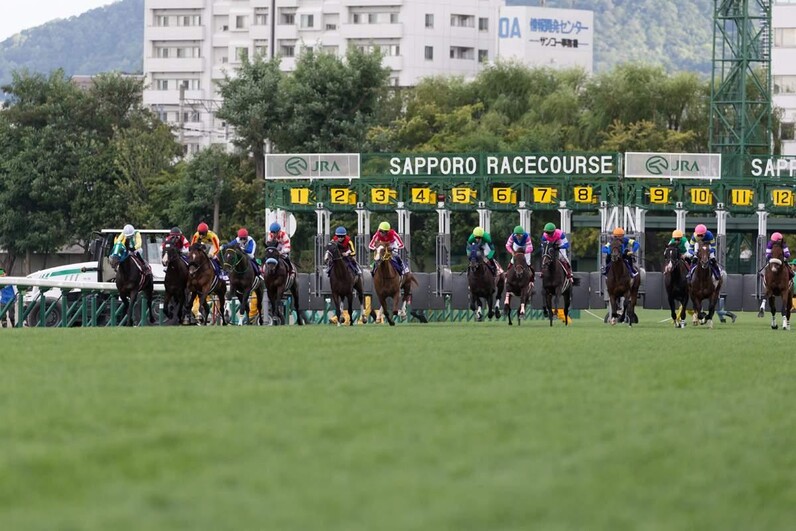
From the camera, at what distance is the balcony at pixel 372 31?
110 m

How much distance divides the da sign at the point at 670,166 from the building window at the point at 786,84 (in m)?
41.4

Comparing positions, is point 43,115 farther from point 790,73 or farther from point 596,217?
point 790,73

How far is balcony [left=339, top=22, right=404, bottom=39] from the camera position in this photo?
362 ft

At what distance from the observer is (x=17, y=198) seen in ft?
232

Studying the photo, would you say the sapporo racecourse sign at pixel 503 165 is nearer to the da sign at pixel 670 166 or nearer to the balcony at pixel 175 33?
the da sign at pixel 670 166

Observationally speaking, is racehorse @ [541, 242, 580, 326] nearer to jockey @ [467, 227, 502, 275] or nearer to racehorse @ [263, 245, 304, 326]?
jockey @ [467, 227, 502, 275]

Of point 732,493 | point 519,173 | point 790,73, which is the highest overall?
point 790,73

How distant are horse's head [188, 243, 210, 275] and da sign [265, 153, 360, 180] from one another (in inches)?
650

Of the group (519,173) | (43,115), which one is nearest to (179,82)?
(43,115)

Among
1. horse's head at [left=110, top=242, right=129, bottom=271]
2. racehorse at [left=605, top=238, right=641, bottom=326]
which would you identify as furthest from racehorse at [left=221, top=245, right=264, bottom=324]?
racehorse at [left=605, top=238, right=641, bottom=326]

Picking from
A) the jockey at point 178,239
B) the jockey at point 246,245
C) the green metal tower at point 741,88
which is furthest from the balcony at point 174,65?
the jockey at point 178,239

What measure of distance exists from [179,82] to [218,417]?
11180 cm

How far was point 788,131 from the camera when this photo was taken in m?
78.8

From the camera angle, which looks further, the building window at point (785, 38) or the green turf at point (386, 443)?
the building window at point (785, 38)
